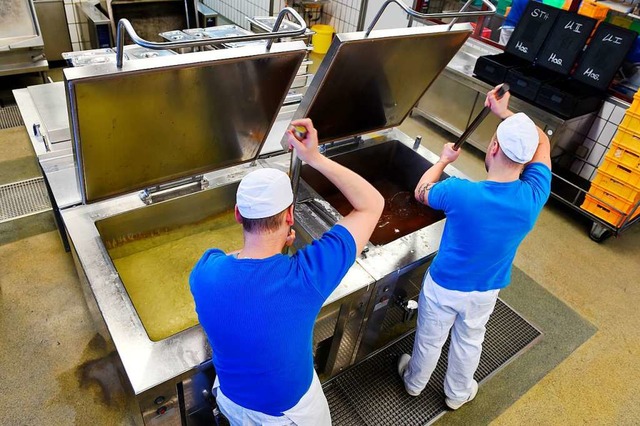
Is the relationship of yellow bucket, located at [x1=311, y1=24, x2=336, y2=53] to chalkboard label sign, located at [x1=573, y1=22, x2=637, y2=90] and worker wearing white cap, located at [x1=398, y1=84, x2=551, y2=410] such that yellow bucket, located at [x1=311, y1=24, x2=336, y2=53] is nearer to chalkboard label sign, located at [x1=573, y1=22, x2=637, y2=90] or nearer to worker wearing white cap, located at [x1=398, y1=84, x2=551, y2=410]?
chalkboard label sign, located at [x1=573, y1=22, x2=637, y2=90]

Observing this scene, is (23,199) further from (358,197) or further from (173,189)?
(358,197)

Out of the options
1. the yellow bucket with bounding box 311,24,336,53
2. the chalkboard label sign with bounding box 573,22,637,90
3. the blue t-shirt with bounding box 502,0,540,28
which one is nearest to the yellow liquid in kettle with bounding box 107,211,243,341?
the chalkboard label sign with bounding box 573,22,637,90

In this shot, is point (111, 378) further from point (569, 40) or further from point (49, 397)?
point (569, 40)

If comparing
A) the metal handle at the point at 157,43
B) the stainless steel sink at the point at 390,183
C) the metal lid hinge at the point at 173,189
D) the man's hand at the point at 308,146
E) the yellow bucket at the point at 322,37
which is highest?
the metal handle at the point at 157,43

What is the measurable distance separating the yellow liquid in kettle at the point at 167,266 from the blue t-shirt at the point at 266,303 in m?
0.46

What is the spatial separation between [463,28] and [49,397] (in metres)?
2.35

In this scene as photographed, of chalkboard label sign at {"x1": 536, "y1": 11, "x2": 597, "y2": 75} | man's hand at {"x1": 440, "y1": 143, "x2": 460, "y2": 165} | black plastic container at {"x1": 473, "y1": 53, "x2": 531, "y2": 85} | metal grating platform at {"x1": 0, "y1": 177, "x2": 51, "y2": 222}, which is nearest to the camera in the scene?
man's hand at {"x1": 440, "y1": 143, "x2": 460, "y2": 165}

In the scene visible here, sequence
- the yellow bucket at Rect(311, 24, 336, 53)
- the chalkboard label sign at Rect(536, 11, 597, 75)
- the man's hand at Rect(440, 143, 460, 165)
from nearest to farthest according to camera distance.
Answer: the man's hand at Rect(440, 143, 460, 165)
the chalkboard label sign at Rect(536, 11, 597, 75)
the yellow bucket at Rect(311, 24, 336, 53)

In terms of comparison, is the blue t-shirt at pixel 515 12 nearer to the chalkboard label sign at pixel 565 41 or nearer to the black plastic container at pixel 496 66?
the black plastic container at pixel 496 66

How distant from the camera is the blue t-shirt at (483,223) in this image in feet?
5.01

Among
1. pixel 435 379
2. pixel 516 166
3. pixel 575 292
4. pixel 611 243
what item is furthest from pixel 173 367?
pixel 611 243

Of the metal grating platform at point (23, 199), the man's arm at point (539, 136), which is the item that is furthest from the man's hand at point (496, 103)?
the metal grating platform at point (23, 199)

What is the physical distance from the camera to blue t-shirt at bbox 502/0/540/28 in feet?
12.8

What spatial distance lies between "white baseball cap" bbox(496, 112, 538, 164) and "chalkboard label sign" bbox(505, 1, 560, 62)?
247cm
